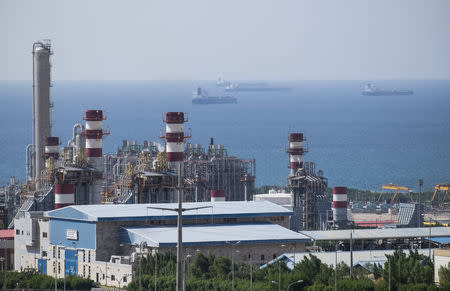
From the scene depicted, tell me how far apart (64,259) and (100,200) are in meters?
10.5

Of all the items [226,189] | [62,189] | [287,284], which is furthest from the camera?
[226,189]

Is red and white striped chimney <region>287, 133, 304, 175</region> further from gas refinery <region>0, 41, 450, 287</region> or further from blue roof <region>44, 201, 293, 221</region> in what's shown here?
blue roof <region>44, 201, 293, 221</region>

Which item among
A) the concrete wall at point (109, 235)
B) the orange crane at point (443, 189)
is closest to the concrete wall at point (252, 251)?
the concrete wall at point (109, 235)

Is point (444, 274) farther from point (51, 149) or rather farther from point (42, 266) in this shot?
point (51, 149)

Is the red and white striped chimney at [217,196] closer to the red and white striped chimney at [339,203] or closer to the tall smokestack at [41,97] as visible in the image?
the red and white striped chimney at [339,203]

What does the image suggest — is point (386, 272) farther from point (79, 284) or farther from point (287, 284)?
point (79, 284)

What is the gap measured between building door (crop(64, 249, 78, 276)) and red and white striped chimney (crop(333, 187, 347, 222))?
66.8ft

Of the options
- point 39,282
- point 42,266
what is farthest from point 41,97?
point 39,282

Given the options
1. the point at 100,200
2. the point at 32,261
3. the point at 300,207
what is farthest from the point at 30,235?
the point at 300,207

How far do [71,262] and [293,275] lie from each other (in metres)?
16.6

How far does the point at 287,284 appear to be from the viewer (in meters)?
50.6

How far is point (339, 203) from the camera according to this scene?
79.9m

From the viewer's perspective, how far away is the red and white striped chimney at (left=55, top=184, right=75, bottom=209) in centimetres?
7056

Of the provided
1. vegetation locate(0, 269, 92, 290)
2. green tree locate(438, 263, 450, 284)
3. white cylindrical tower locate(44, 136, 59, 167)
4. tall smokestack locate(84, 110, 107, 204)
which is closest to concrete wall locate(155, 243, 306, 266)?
vegetation locate(0, 269, 92, 290)
